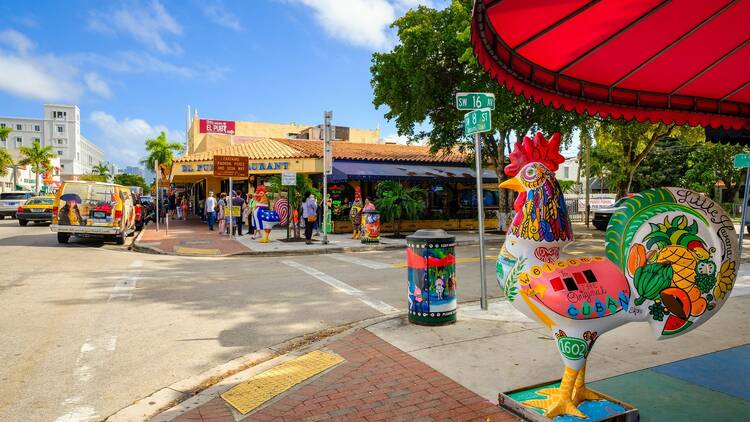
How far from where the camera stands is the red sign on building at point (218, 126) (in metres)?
39.2

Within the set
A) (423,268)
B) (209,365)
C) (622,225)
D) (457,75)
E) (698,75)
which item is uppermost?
(457,75)

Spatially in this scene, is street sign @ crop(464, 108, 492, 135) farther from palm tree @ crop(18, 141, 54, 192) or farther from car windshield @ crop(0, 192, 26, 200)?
palm tree @ crop(18, 141, 54, 192)

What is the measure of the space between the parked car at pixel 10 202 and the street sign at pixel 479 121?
31.4 metres

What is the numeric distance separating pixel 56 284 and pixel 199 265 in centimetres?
327

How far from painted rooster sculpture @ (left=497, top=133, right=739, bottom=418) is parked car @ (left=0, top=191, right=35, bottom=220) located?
33.9 metres

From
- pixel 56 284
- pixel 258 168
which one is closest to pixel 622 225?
pixel 56 284

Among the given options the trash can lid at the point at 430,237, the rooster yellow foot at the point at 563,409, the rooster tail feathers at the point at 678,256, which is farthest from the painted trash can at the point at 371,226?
the rooster tail feathers at the point at 678,256

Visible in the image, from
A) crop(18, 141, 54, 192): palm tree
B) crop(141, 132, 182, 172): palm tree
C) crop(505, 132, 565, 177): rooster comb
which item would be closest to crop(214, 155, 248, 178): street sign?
crop(505, 132, 565, 177): rooster comb

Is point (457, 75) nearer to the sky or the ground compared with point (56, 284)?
nearer to the sky

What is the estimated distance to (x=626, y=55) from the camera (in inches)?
159

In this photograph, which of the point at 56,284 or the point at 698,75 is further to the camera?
the point at 56,284

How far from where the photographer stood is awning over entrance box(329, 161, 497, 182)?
20.9m

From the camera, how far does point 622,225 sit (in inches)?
121

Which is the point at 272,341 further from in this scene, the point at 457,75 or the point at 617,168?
the point at 617,168
